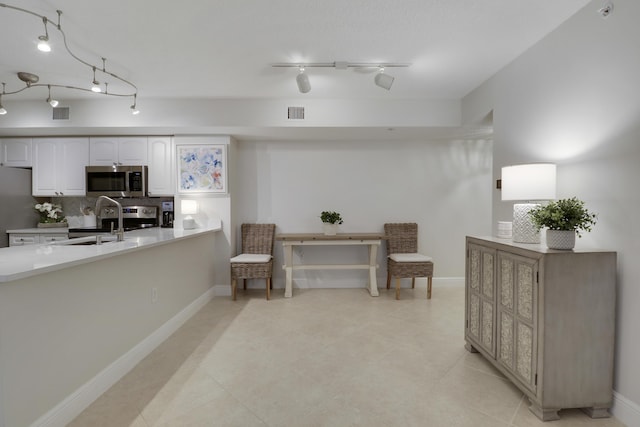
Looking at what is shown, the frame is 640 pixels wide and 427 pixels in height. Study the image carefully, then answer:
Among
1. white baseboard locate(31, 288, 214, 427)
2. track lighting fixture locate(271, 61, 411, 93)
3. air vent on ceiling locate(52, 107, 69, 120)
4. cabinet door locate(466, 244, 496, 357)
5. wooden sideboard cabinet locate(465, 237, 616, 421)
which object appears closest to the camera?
white baseboard locate(31, 288, 214, 427)

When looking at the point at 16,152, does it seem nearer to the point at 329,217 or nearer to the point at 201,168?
the point at 201,168

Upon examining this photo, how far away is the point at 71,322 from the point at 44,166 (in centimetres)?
336

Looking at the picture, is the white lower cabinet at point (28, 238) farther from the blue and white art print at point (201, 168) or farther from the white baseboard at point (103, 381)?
the white baseboard at point (103, 381)

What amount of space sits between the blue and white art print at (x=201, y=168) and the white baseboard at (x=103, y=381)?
1.66 metres

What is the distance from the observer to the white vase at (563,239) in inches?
71.7

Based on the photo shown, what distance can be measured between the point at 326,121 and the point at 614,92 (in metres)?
2.55

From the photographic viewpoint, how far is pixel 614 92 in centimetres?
179

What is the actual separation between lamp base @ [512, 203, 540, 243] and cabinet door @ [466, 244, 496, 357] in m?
0.19

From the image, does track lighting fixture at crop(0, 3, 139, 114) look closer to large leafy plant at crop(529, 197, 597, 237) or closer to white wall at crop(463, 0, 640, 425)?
large leafy plant at crop(529, 197, 597, 237)

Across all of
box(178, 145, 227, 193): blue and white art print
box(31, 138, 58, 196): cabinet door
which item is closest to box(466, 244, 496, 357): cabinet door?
box(178, 145, 227, 193): blue and white art print

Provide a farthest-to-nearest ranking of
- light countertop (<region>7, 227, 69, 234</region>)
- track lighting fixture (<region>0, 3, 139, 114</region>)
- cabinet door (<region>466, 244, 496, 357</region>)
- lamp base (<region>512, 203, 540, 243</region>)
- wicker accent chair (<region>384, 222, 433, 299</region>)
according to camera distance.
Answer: wicker accent chair (<region>384, 222, 433, 299</region>)
light countertop (<region>7, 227, 69, 234</region>)
cabinet door (<region>466, 244, 496, 357</region>)
lamp base (<region>512, 203, 540, 243</region>)
track lighting fixture (<region>0, 3, 139, 114</region>)

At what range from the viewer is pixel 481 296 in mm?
2406

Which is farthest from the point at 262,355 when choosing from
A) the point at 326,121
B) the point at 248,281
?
the point at 326,121

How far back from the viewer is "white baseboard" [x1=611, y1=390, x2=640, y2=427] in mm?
1647
